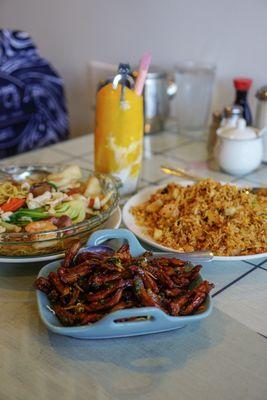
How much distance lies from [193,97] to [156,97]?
140 mm

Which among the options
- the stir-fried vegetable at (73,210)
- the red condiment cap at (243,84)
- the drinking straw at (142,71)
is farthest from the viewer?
the red condiment cap at (243,84)

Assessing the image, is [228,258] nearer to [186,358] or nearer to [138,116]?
[186,358]

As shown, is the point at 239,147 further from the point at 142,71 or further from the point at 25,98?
the point at 25,98

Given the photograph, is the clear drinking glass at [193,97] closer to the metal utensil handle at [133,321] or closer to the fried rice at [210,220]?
the fried rice at [210,220]

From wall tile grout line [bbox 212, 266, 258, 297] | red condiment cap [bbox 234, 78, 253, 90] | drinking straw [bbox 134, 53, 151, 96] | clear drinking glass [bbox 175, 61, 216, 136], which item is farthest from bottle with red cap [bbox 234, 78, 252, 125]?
wall tile grout line [bbox 212, 266, 258, 297]

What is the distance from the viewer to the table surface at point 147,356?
68 centimetres

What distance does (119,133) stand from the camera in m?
1.23

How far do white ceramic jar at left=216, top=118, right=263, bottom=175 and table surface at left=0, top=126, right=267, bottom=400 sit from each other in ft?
1.76

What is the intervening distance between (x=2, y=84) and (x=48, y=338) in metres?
1.51

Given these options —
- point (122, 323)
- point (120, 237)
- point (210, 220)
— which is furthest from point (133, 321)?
point (210, 220)

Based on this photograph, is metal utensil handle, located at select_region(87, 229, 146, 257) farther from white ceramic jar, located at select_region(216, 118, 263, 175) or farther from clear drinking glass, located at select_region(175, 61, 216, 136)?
clear drinking glass, located at select_region(175, 61, 216, 136)

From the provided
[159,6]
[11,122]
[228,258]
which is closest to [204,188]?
[228,258]

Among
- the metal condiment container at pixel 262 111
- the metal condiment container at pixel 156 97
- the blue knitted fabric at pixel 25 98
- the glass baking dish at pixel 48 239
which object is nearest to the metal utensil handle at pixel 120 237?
the glass baking dish at pixel 48 239

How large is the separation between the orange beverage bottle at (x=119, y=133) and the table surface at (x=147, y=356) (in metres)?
0.42
